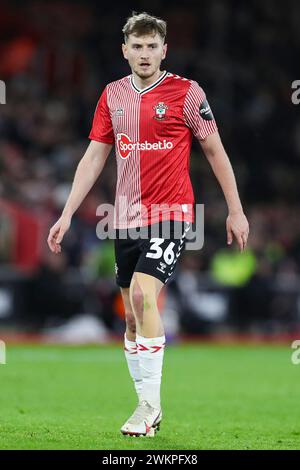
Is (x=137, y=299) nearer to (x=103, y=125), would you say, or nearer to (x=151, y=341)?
(x=151, y=341)

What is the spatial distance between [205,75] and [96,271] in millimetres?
6684

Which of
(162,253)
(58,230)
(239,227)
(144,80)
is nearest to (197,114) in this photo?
(144,80)

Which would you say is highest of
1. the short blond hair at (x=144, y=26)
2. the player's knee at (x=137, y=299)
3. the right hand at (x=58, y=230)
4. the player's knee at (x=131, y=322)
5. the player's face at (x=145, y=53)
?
the short blond hair at (x=144, y=26)

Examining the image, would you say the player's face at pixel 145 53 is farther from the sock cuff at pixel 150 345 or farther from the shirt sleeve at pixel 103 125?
the sock cuff at pixel 150 345

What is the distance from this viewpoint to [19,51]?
21.6 meters

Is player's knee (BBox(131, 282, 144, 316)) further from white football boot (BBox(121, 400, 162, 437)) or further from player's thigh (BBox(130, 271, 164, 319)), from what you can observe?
white football boot (BBox(121, 400, 162, 437))

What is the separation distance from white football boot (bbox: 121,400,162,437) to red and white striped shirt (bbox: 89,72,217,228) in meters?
1.13

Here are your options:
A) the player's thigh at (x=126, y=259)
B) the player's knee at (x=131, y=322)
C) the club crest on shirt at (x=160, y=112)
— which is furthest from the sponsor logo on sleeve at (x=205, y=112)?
the player's knee at (x=131, y=322)

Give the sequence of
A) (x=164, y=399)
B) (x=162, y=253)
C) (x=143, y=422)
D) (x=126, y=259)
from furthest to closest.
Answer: (x=164, y=399), (x=126, y=259), (x=162, y=253), (x=143, y=422)

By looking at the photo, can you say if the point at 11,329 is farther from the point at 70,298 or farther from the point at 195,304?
the point at 195,304

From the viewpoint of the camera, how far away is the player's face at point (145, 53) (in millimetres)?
6719

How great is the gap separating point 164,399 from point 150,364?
2753 millimetres

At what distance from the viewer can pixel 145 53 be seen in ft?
22.1

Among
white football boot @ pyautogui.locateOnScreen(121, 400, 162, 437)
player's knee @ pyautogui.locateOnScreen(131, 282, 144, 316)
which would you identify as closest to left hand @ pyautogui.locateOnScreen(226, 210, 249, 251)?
player's knee @ pyautogui.locateOnScreen(131, 282, 144, 316)
